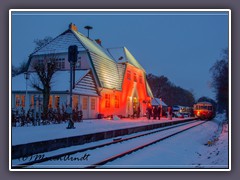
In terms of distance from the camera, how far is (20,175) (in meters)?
7.32

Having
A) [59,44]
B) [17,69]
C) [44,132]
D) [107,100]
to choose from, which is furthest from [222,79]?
[107,100]

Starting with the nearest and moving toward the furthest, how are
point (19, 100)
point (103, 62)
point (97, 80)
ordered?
point (19, 100) → point (103, 62) → point (97, 80)

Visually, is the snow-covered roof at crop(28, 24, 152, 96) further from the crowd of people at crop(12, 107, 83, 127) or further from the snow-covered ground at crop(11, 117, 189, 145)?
the snow-covered ground at crop(11, 117, 189, 145)

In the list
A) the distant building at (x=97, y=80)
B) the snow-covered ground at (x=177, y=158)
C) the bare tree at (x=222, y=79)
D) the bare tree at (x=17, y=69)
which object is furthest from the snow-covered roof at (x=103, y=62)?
the bare tree at (x=222, y=79)

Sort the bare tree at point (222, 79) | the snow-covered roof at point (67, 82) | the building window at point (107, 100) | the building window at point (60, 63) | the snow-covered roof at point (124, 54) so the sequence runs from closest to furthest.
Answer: the bare tree at point (222, 79) < the snow-covered roof at point (124, 54) < the snow-covered roof at point (67, 82) < the building window at point (60, 63) < the building window at point (107, 100)

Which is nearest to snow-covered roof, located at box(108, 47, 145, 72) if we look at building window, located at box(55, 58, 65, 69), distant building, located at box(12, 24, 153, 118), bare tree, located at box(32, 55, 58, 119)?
distant building, located at box(12, 24, 153, 118)

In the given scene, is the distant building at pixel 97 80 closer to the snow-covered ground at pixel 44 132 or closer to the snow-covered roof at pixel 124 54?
the snow-covered roof at pixel 124 54

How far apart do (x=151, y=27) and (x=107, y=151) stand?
381cm

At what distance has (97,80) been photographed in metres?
19.8

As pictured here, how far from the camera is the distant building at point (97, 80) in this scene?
49.8 feet

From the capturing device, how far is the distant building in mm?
15187

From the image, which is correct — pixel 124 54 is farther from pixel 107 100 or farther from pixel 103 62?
pixel 107 100
